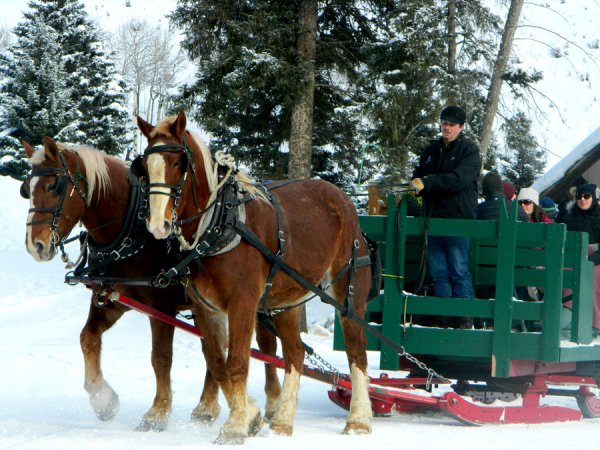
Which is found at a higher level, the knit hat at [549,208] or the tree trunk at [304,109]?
the tree trunk at [304,109]

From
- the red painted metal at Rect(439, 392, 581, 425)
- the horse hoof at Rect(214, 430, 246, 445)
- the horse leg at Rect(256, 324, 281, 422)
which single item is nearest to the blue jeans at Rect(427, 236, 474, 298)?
the red painted metal at Rect(439, 392, 581, 425)

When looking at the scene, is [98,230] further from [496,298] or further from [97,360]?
[496,298]

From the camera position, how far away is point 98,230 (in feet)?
18.4

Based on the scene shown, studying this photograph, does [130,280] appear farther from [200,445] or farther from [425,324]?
[425,324]

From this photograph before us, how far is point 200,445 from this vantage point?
484cm

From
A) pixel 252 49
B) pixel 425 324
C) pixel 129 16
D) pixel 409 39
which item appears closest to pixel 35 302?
pixel 252 49

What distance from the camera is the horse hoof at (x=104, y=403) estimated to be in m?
5.84

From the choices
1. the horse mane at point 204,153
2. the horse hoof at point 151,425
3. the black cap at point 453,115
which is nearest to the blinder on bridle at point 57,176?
the horse mane at point 204,153

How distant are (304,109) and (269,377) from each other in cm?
714

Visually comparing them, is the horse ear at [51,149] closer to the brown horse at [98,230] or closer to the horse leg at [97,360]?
the brown horse at [98,230]

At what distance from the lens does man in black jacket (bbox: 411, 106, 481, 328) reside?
21.7ft

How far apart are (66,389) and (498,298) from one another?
3.96 meters

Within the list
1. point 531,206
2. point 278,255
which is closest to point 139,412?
point 278,255

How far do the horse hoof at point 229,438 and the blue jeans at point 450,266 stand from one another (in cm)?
240
